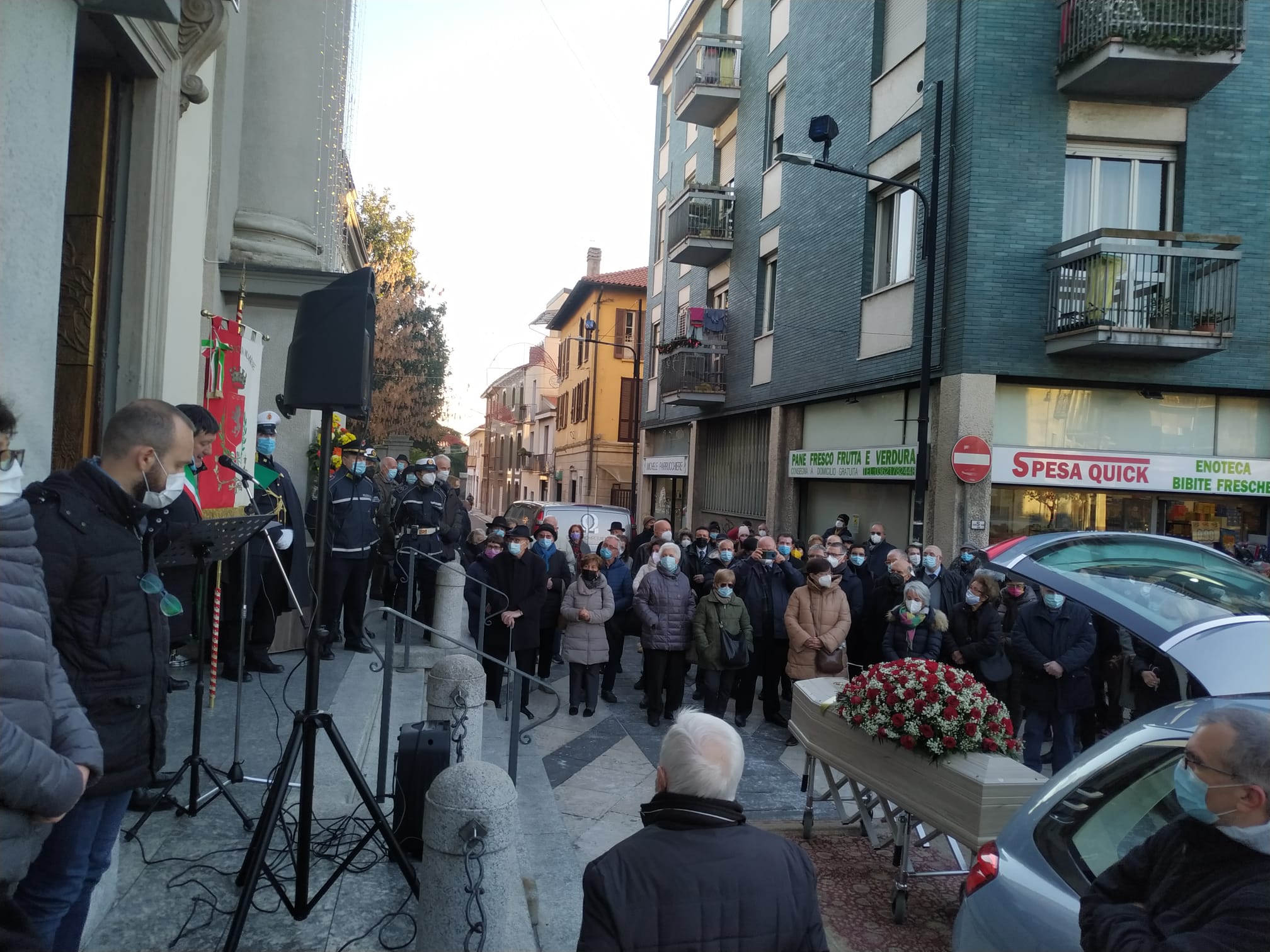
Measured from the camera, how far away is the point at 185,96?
19.7 feet

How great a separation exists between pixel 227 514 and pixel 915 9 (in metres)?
14.9

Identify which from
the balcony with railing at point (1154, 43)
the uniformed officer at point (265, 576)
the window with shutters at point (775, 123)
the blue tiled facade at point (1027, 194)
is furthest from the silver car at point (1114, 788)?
the window with shutters at point (775, 123)

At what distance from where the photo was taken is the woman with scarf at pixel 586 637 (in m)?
9.63

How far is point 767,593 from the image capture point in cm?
1002

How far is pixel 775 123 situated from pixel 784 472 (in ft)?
28.2

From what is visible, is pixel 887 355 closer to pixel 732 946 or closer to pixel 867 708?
pixel 867 708

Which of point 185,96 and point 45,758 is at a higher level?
point 185,96

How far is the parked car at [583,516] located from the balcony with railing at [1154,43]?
10.3m

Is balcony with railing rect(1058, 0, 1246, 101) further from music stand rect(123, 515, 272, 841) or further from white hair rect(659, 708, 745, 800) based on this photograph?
white hair rect(659, 708, 745, 800)

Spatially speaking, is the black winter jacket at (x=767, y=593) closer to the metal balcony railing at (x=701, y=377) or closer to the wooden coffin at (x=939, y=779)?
the wooden coffin at (x=939, y=779)

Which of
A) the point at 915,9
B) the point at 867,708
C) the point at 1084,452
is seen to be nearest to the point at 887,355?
the point at 1084,452

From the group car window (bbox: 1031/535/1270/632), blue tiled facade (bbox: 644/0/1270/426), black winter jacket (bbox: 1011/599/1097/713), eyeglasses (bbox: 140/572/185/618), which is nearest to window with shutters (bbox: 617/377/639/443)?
blue tiled facade (bbox: 644/0/1270/426)

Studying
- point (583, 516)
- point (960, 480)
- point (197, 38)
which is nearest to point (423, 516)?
point (197, 38)

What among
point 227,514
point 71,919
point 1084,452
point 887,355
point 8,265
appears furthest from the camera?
point 887,355
